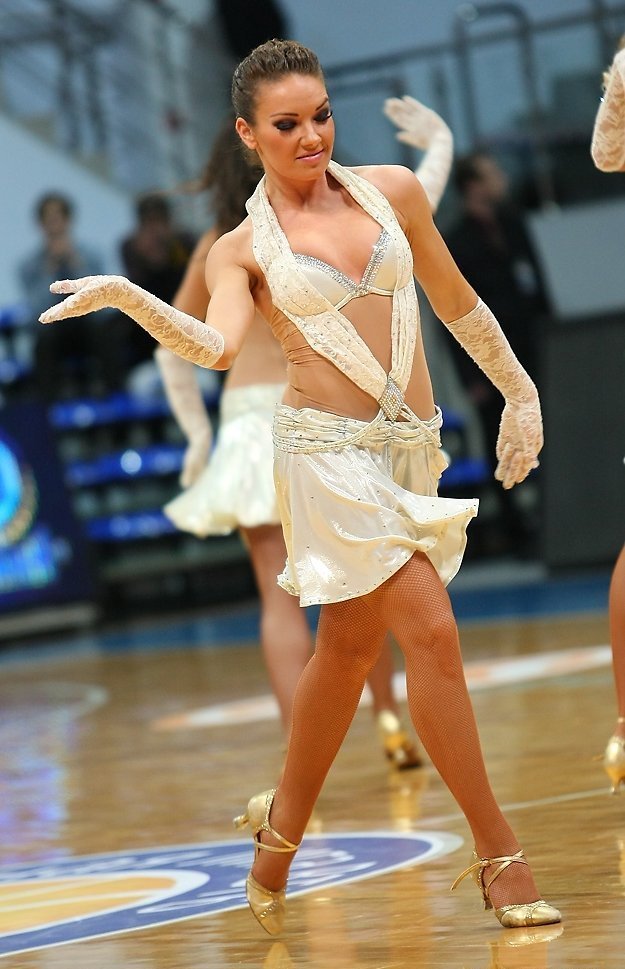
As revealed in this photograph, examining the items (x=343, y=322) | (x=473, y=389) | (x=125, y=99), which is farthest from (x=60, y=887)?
(x=125, y=99)

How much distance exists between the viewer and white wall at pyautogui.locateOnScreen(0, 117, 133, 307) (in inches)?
538

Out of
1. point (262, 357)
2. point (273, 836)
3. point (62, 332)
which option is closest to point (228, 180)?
point (262, 357)

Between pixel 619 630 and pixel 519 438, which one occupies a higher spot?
pixel 519 438

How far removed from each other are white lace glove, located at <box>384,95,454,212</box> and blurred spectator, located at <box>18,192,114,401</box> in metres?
6.97

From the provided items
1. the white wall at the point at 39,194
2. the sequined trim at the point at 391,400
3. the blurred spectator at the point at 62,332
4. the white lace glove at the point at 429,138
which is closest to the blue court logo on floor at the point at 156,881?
the sequined trim at the point at 391,400

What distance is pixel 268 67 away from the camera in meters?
3.36

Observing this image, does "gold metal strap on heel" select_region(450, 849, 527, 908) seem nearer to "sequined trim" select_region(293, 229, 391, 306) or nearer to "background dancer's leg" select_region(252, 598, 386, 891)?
"background dancer's leg" select_region(252, 598, 386, 891)

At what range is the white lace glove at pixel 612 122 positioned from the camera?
14.0ft

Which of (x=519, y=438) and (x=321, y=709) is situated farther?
(x=519, y=438)

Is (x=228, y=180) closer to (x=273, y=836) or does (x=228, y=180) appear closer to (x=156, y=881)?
(x=156, y=881)

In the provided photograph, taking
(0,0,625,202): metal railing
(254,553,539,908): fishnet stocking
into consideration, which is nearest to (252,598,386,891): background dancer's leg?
(254,553,539,908): fishnet stocking

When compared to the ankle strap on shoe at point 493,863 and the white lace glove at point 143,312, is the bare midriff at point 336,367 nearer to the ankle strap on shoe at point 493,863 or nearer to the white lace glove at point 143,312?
the white lace glove at point 143,312

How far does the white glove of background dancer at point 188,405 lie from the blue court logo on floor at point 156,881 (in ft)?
5.45

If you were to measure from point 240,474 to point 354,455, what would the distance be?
209 centimetres
